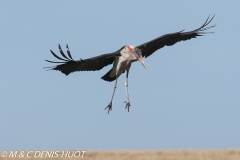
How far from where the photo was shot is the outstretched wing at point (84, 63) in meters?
17.2

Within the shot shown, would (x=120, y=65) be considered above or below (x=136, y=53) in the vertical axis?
below

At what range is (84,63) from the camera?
58.3 ft

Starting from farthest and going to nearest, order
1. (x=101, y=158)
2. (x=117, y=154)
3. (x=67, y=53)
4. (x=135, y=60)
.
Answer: (x=117, y=154), (x=101, y=158), (x=135, y=60), (x=67, y=53)

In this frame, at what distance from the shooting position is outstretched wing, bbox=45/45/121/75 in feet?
56.5

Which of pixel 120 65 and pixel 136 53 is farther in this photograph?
pixel 120 65

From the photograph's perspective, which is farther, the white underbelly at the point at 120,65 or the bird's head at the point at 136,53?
the white underbelly at the point at 120,65

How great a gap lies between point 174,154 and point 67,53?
5142 mm

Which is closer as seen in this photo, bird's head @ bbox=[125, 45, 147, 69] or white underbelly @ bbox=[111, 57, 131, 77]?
bird's head @ bbox=[125, 45, 147, 69]

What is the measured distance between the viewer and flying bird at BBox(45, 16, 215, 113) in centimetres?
1755

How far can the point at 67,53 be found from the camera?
669 inches

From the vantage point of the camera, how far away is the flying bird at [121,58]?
1755 centimetres

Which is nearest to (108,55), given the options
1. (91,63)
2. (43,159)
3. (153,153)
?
(91,63)

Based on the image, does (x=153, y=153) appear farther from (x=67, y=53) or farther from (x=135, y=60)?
(x=67, y=53)

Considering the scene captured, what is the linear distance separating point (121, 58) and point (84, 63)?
949 millimetres
